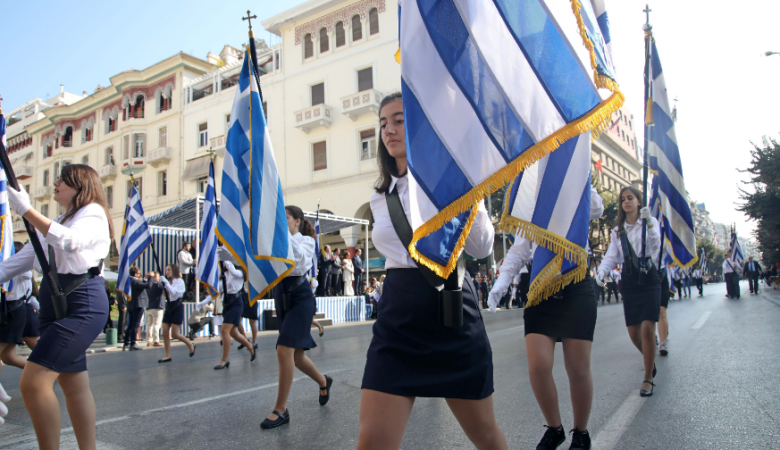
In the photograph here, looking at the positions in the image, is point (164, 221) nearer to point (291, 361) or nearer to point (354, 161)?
point (354, 161)

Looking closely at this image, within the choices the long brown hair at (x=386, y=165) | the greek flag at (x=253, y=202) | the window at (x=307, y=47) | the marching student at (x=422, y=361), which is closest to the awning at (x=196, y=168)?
the window at (x=307, y=47)

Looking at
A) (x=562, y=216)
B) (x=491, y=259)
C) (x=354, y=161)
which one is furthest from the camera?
(x=491, y=259)

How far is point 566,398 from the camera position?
471 cm

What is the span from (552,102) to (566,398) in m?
3.48

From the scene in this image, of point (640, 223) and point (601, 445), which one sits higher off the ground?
point (640, 223)

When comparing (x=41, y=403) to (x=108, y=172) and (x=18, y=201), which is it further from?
(x=108, y=172)

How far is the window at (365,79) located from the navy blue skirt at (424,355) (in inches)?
1046

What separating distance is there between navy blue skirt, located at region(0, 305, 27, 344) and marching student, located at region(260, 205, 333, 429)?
9.60ft

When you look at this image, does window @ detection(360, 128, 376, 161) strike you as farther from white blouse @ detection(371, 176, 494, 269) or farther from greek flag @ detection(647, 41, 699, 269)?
white blouse @ detection(371, 176, 494, 269)

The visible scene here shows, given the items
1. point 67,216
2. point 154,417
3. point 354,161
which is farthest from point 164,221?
point 67,216

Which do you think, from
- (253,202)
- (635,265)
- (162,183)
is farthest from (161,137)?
(635,265)

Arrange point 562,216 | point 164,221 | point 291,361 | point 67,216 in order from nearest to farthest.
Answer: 1. point 562,216
2. point 67,216
3. point 291,361
4. point 164,221

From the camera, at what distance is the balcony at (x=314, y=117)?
92.0 feet

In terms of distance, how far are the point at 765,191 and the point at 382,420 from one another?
104 ft
